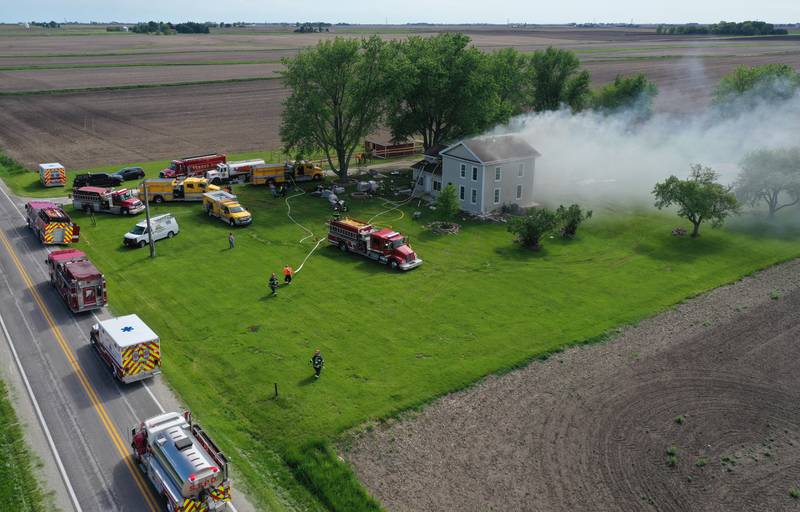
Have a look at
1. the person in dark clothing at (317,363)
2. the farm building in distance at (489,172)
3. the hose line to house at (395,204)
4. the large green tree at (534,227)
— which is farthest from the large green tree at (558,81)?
the person in dark clothing at (317,363)

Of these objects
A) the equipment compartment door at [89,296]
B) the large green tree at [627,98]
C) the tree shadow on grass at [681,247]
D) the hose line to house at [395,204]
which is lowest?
the tree shadow on grass at [681,247]

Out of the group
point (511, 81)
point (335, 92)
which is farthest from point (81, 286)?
point (511, 81)

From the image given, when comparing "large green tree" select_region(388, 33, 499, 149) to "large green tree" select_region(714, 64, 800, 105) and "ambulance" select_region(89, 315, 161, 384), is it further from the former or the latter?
"ambulance" select_region(89, 315, 161, 384)

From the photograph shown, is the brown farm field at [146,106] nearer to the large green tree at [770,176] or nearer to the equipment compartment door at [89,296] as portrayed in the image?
the equipment compartment door at [89,296]

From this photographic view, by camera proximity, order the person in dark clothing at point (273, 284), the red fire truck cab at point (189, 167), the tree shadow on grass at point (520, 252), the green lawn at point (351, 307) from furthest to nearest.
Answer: the red fire truck cab at point (189, 167), the tree shadow on grass at point (520, 252), the person in dark clothing at point (273, 284), the green lawn at point (351, 307)

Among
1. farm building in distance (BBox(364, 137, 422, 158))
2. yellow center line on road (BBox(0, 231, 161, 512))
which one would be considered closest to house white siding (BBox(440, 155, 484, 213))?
farm building in distance (BBox(364, 137, 422, 158))

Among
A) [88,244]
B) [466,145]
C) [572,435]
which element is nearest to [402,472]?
[572,435]
